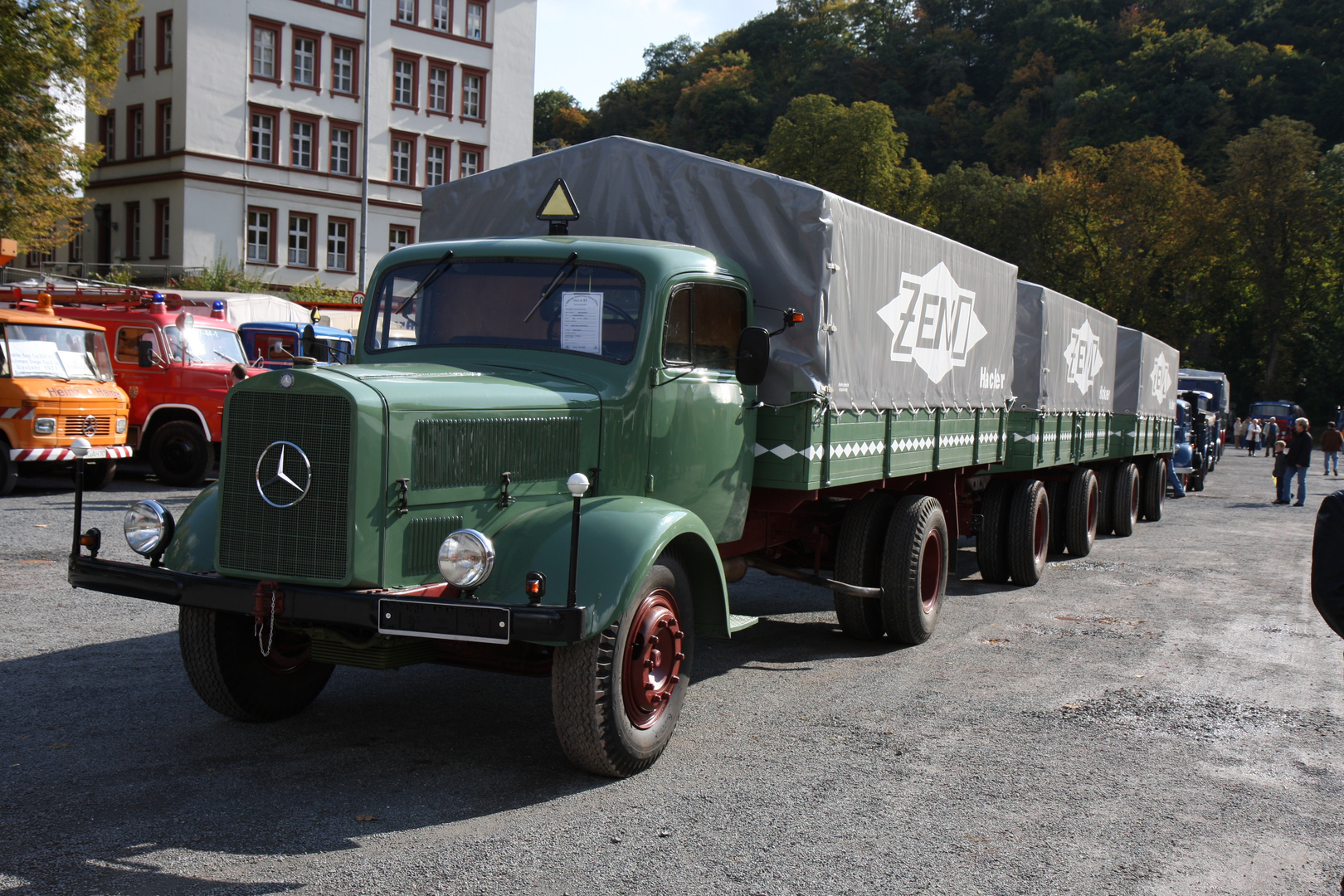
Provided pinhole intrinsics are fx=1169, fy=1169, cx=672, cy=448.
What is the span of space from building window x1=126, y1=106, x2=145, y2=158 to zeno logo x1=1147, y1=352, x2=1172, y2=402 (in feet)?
129

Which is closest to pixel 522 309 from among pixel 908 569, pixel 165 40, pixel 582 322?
pixel 582 322

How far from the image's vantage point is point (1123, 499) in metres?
16.3

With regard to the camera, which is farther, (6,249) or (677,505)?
(6,249)

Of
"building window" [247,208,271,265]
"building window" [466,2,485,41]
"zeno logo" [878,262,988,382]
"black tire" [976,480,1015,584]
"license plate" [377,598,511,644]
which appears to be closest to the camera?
"license plate" [377,598,511,644]

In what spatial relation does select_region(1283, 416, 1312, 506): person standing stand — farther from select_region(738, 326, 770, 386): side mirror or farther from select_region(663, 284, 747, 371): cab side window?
select_region(738, 326, 770, 386): side mirror

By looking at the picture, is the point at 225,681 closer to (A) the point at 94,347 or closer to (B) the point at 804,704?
(B) the point at 804,704

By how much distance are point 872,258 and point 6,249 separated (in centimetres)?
1687

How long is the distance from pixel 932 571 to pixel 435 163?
44529 millimetres

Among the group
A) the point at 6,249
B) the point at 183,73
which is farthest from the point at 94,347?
the point at 183,73

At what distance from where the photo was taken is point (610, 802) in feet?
15.5

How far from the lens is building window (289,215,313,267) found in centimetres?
4553

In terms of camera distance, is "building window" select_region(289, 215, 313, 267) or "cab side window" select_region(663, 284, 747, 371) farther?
"building window" select_region(289, 215, 313, 267)

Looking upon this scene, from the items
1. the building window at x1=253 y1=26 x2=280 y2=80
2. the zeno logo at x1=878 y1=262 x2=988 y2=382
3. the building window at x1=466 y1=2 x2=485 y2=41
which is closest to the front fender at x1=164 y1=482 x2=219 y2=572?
the zeno logo at x1=878 y1=262 x2=988 y2=382

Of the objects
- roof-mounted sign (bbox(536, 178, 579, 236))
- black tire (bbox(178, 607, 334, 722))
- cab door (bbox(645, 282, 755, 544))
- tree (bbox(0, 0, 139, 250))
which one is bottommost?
black tire (bbox(178, 607, 334, 722))
